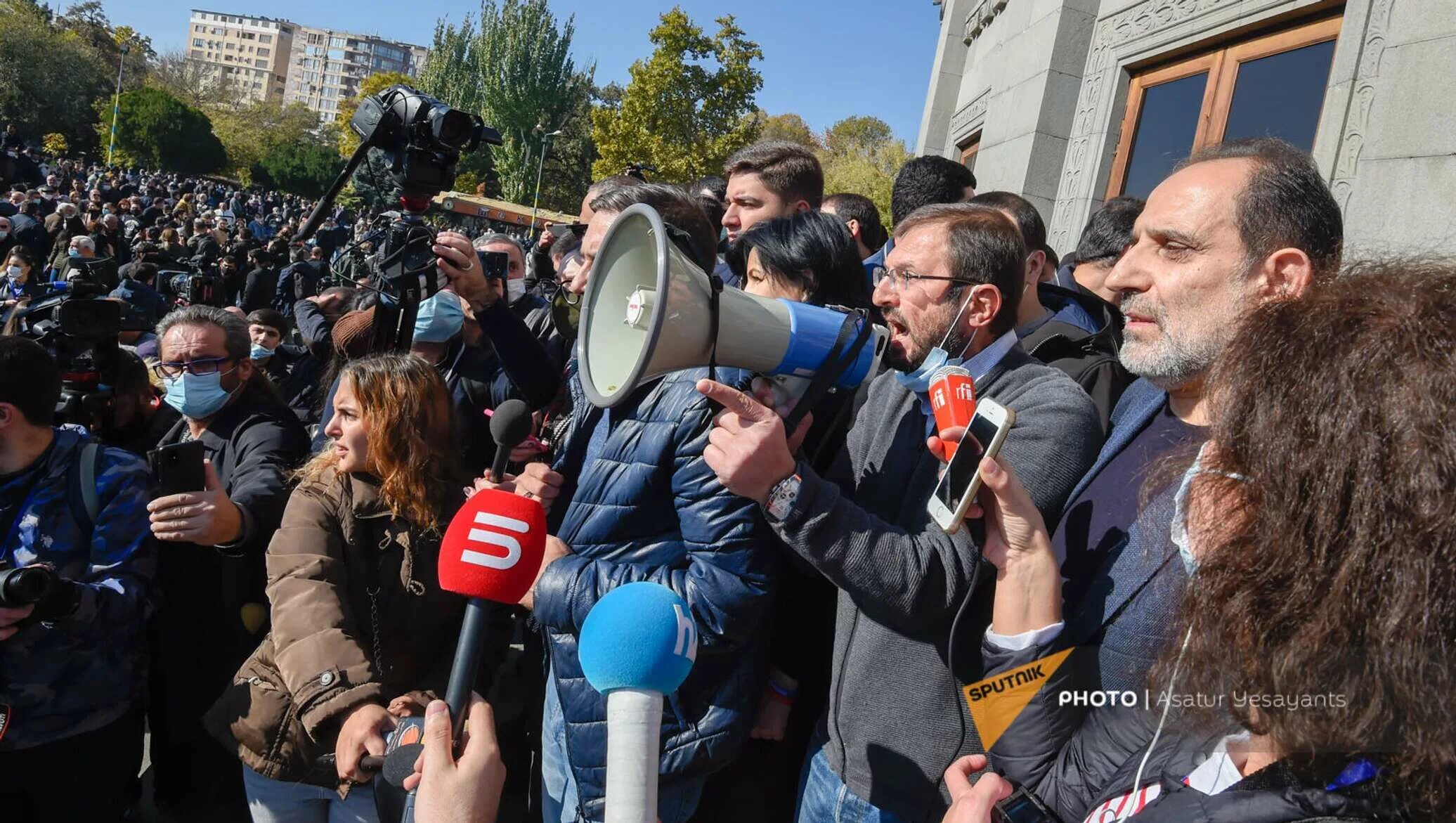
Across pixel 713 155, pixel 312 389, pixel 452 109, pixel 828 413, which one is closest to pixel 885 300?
pixel 828 413

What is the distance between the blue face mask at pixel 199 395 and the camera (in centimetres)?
337

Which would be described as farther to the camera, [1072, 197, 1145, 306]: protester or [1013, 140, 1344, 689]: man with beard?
[1072, 197, 1145, 306]: protester

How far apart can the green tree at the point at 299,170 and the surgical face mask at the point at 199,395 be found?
210 ft

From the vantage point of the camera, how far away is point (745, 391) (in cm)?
191

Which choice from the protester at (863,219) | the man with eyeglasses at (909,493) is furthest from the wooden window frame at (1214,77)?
the man with eyeglasses at (909,493)

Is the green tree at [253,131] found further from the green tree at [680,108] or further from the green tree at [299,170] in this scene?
the green tree at [680,108]

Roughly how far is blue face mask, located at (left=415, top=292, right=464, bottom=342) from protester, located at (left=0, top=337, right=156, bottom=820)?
4.85 ft

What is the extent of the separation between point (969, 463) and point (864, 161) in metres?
39.7

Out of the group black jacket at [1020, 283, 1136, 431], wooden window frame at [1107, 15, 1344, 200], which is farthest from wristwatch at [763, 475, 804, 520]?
wooden window frame at [1107, 15, 1344, 200]

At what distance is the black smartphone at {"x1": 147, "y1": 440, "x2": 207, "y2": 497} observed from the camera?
248 centimetres

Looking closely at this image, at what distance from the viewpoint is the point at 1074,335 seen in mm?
3092

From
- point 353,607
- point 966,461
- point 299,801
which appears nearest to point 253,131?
point 353,607

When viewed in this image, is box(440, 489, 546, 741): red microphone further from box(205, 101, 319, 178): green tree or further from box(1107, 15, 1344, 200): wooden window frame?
box(205, 101, 319, 178): green tree

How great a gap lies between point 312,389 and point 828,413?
418cm
